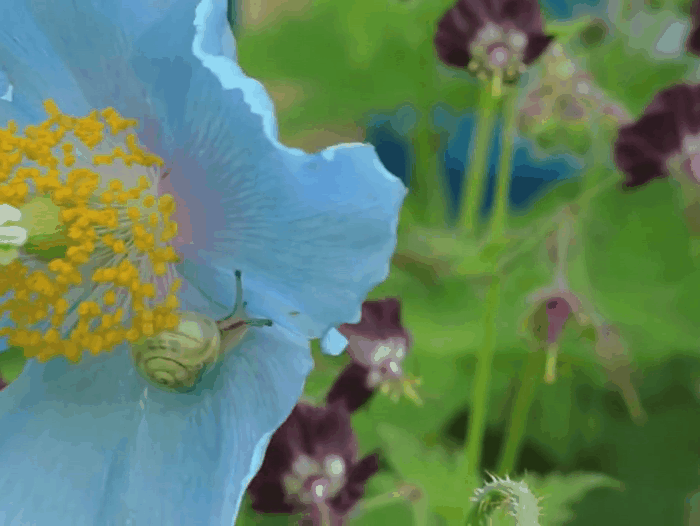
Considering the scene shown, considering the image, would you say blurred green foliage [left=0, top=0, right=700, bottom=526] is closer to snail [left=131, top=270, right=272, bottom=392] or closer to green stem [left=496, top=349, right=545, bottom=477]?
green stem [left=496, top=349, right=545, bottom=477]

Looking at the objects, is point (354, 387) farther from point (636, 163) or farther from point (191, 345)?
point (636, 163)

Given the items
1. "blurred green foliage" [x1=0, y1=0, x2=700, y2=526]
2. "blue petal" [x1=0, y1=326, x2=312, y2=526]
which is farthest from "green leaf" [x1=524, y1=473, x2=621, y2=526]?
"blue petal" [x1=0, y1=326, x2=312, y2=526]

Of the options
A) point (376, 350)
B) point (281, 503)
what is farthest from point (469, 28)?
point (281, 503)

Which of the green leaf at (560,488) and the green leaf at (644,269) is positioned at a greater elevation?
the green leaf at (644,269)

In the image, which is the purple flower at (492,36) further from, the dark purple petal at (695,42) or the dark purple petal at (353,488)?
the dark purple petal at (353,488)

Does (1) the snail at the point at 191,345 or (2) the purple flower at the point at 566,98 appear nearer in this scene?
(1) the snail at the point at 191,345

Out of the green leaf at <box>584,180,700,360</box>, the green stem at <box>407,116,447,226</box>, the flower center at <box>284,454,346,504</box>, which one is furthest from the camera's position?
the green stem at <box>407,116,447,226</box>

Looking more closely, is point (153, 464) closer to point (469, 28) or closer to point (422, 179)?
point (469, 28)

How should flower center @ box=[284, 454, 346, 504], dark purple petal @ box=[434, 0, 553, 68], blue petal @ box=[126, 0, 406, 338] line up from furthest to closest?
dark purple petal @ box=[434, 0, 553, 68]
flower center @ box=[284, 454, 346, 504]
blue petal @ box=[126, 0, 406, 338]

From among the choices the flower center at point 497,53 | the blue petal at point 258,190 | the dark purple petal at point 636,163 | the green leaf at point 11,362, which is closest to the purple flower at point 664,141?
the dark purple petal at point 636,163
